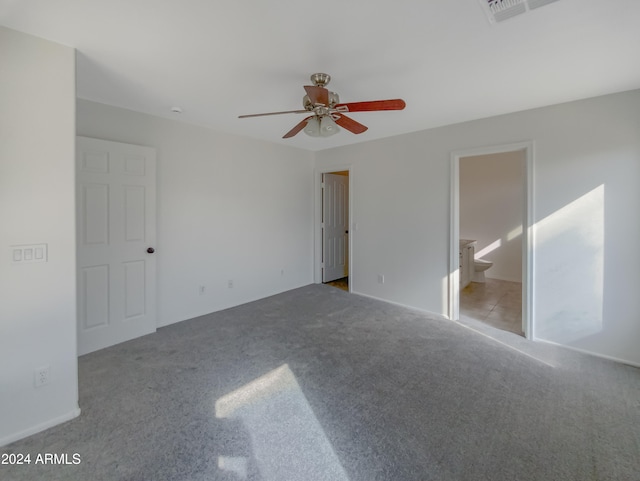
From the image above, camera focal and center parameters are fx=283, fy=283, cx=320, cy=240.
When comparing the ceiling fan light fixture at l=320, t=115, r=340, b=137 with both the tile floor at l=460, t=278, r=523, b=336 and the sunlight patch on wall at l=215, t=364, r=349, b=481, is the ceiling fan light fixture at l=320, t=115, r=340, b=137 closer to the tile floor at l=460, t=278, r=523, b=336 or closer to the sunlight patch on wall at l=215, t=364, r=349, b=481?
the sunlight patch on wall at l=215, t=364, r=349, b=481

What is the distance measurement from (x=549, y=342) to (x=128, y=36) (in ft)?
14.5

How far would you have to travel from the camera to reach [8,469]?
4.82 feet

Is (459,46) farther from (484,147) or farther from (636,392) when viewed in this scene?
(636,392)

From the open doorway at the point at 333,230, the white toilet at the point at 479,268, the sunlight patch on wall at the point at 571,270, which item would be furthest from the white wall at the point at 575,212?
the white toilet at the point at 479,268

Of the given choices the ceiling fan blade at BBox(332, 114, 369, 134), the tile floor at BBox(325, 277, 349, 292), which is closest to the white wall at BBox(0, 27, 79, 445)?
the ceiling fan blade at BBox(332, 114, 369, 134)

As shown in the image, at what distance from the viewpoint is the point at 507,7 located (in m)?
1.50

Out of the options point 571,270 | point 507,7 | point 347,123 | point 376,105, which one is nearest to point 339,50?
point 376,105

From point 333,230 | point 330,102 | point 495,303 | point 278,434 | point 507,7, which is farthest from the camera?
point 333,230

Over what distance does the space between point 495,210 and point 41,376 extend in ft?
22.0

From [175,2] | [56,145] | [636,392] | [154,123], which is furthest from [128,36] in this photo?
[636,392]

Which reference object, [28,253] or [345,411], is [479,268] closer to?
[345,411]

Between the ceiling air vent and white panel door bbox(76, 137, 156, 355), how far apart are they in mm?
3123

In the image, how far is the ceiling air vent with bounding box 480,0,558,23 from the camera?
146cm

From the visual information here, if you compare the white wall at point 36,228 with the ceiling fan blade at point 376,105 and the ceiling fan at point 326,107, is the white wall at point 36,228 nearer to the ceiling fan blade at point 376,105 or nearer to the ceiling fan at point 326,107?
the ceiling fan at point 326,107
